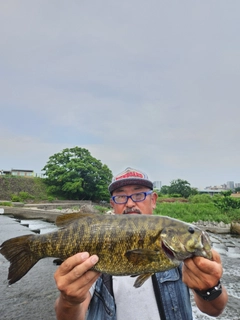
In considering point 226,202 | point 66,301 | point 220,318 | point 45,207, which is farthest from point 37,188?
point 66,301

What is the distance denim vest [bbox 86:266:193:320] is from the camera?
8.93 feet

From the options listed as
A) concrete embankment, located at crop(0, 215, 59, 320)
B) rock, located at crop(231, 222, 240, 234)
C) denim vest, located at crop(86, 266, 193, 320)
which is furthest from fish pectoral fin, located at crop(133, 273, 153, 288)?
rock, located at crop(231, 222, 240, 234)

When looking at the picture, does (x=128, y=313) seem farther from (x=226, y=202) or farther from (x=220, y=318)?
(x=226, y=202)

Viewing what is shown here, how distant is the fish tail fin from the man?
0.41m

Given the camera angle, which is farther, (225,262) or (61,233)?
(225,262)

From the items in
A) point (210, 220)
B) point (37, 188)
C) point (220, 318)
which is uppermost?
point (37, 188)

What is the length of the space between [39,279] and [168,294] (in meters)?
7.64

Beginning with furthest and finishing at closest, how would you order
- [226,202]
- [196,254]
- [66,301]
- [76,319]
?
[226,202] < [76,319] < [66,301] < [196,254]

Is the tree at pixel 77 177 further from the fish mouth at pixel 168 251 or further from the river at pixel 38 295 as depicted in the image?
the fish mouth at pixel 168 251

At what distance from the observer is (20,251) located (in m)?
2.64

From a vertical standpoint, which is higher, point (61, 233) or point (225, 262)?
point (61, 233)

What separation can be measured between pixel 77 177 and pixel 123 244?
47.9 m

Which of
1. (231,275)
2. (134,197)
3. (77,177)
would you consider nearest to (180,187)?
(77,177)

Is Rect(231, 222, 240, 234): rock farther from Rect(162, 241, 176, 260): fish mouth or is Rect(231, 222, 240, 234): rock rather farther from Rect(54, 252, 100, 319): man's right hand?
Rect(54, 252, 100, 319): man's right hand
